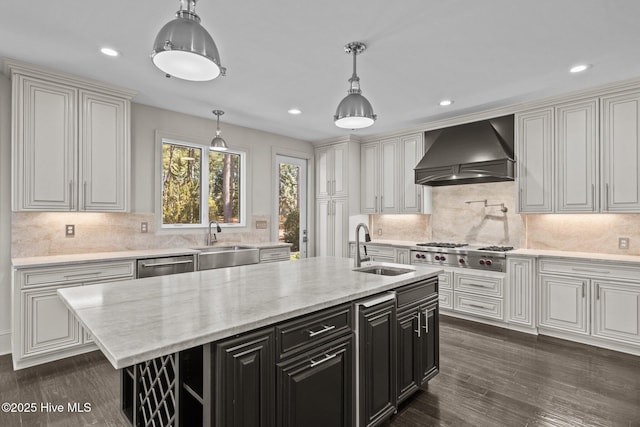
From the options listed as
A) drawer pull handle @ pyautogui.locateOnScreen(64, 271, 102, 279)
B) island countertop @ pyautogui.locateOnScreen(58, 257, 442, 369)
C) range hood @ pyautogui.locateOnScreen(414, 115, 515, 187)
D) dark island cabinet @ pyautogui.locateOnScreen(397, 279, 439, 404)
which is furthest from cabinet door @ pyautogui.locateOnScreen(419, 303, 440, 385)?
drawer pull handle @ pyautogui.locateOnScreen(64, 271, 102, 279)

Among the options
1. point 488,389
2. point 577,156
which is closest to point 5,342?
point 488,389

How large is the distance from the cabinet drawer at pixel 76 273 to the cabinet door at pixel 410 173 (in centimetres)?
375

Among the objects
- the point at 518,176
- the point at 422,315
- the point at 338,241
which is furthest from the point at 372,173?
the point at 422,315

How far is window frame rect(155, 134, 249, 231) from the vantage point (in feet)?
13.9

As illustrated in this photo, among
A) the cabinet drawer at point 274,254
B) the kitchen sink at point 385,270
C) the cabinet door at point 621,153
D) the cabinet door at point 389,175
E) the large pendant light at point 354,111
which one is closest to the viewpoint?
the large pendant light at point 354,111

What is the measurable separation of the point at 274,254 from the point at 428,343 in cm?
271

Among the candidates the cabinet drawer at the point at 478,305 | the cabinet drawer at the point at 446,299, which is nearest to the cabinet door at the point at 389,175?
the cabinet drawer at the point at 446,299

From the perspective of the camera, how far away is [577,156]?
12.2 ft

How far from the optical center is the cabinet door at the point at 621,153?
338 cm

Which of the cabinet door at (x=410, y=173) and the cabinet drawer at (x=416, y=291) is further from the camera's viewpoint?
the cabinet door at (x=410, y=173)

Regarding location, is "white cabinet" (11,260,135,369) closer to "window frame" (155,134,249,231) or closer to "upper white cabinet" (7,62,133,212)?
"upper white cabinet" (7,62,133,212)

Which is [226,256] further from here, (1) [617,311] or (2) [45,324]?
(1) [617,311]

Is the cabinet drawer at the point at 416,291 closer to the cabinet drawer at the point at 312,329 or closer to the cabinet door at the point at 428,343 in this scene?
the cabinet door at the point at 428,343

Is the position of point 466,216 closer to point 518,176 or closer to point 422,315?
point 518,176
